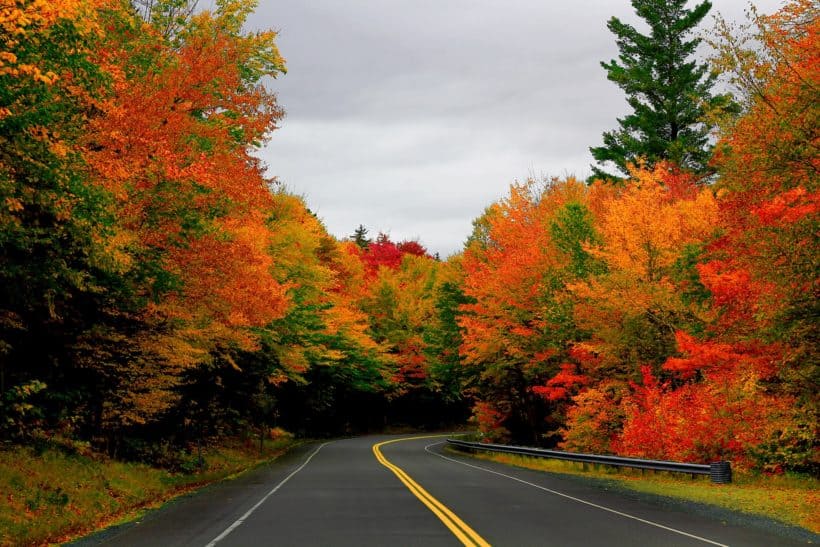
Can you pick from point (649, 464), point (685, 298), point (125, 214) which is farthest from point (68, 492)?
point (685, 298)

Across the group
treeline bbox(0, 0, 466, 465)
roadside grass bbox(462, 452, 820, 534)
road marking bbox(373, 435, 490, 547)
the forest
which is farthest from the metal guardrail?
treeline bbox(0, 0, 466, 465)

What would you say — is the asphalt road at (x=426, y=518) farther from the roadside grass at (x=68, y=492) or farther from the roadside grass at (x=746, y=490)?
the roadside grass at (x=746, y=490)

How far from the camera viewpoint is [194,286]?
18328 millimetres

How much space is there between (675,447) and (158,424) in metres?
17.6

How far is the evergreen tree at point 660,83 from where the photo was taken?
49.2 m

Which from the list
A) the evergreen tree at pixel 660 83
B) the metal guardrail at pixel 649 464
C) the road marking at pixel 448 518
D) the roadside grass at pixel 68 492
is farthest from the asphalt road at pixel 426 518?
the evergreen tree at pixel 660 83

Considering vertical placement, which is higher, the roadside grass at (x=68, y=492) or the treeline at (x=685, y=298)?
the treeline at (x=685, y=298)

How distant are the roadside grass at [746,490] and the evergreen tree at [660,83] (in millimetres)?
29994

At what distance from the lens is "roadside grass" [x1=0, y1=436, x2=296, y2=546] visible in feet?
39.8

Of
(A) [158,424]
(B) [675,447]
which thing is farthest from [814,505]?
(A) [158,424]

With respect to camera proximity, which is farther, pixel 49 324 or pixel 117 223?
pixel 49 324

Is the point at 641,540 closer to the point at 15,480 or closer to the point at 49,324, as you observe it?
the point at 15,480

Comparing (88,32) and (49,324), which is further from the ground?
(88,32)

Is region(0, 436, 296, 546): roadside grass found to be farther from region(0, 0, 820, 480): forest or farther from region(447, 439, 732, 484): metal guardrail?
region(447, 439, 732, 484): metal guardrail
